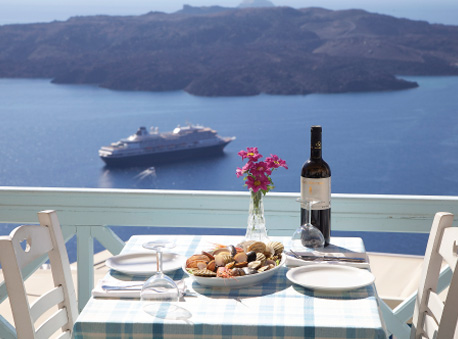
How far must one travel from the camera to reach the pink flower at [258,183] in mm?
1169

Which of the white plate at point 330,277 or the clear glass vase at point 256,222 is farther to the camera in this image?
the clear glass vase at point 256,222

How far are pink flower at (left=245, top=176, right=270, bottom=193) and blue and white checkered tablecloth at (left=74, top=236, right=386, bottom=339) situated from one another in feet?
0.77

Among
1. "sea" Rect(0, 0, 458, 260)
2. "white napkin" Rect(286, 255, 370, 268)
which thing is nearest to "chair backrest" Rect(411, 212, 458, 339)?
"white napkin" Rect(286, 255, 370, 268)

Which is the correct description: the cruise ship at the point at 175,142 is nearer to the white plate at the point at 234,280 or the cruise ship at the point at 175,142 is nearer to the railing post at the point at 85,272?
the railing post at the point at 85,272

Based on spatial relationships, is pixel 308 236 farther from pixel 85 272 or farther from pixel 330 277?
pixel 85 272

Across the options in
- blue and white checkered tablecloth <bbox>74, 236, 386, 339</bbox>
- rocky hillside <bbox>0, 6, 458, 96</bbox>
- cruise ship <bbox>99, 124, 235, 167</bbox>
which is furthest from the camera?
rocky hillside <bbox>0, 6, 458, 96</bbox>

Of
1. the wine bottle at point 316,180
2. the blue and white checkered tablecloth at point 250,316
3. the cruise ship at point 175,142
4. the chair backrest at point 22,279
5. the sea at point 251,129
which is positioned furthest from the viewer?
the sea at point 251,129

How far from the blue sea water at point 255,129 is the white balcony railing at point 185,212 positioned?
8.28 metres

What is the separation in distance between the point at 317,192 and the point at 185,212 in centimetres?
49

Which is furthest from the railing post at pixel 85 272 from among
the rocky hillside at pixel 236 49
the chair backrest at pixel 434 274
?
the rocky hillside at pixel 236 49

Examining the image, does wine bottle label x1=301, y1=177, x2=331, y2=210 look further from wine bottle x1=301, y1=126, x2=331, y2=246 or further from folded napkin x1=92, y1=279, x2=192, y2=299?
folded napkin x1=92, y1=279, x2=192, y2=299

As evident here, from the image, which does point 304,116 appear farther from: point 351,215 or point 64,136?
point 351,215

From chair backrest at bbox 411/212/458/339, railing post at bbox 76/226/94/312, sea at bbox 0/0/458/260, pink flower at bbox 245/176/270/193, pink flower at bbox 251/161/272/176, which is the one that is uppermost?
pink flower at bbox 251/161/272/176

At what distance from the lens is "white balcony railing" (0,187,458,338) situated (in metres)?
1.51
